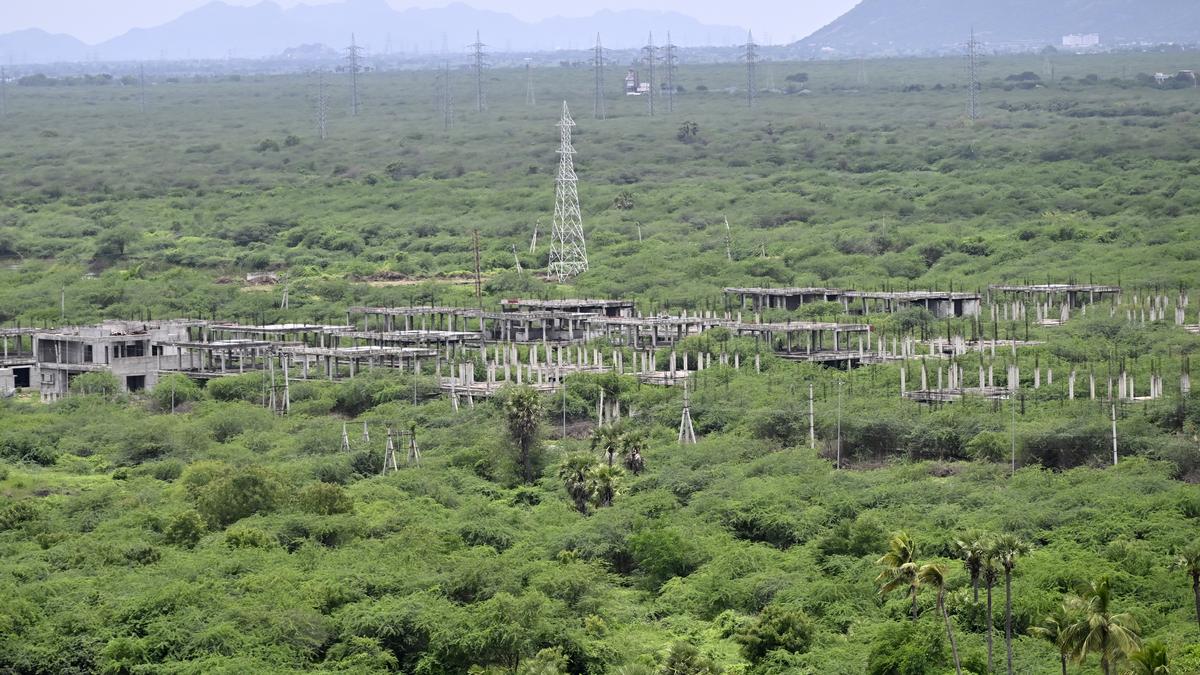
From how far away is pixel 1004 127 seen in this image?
155375 millimetres

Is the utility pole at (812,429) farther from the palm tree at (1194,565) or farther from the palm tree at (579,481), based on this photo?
the palm tree at (1194,565)

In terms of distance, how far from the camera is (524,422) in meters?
A: 53.5

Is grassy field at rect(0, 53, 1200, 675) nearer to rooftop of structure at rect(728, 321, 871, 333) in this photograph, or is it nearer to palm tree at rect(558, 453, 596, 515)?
palm tree at rect(558, 453, 596, 515)

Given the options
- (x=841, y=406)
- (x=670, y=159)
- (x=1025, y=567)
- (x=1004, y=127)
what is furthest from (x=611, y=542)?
(x=1004, y=127)

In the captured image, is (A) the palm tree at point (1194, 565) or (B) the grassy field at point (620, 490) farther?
(B) the grassy field at point (620, 490)

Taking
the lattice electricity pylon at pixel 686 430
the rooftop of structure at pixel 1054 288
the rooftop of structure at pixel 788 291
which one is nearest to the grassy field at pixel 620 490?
the lattice electricity pylon at pixel 686 430

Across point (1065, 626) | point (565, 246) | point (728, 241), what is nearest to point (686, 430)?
point (1065, 626)

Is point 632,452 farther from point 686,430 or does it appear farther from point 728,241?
point 728,241

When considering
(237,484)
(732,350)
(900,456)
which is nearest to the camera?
(237,484)

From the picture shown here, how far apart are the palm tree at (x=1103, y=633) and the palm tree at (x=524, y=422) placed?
24.2 meters

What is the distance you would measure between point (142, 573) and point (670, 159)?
105 metres

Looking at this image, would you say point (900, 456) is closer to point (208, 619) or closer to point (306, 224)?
point (208, 619)

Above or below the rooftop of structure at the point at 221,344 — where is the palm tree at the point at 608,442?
below

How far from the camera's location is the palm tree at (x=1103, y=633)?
98.4 feet
